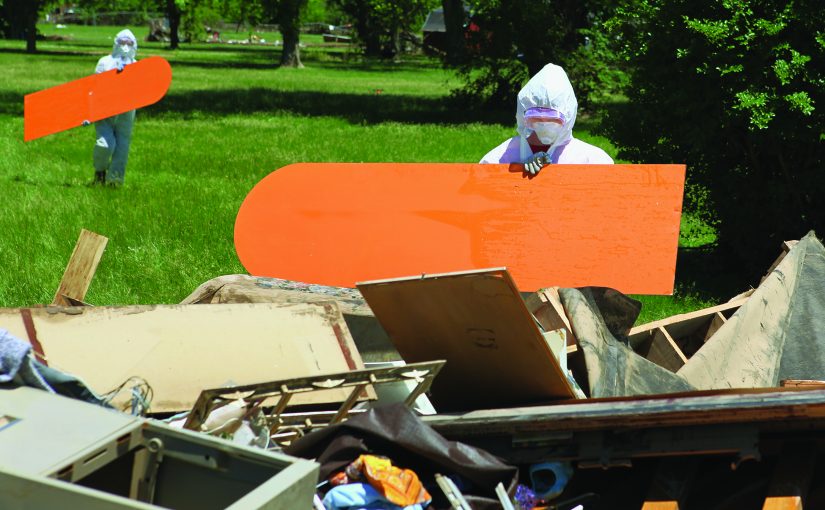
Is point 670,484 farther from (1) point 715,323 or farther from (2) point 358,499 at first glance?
(1) point 715,323

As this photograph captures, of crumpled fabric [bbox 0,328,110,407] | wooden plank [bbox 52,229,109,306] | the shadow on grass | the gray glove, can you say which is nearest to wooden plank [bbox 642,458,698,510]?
crumpled fabric [bbox 0,328,110,407]

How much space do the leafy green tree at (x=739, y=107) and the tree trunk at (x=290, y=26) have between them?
2573 cm

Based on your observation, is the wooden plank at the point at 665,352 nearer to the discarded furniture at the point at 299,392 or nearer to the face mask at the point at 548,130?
the face mask at the point at 548,130

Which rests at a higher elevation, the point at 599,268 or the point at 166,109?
the point at 599,268

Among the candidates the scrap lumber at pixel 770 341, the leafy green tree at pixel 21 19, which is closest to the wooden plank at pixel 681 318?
the scrap lumber at pixel 770 341

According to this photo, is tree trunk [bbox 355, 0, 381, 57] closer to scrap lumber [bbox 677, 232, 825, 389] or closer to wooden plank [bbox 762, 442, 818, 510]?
scrap lumber [bbox 677, 232, 825, 389]

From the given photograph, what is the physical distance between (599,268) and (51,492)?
365 cm

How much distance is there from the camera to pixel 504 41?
69.5 ft

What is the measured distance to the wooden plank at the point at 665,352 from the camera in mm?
5361

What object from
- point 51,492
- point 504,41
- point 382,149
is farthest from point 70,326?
point 504,41

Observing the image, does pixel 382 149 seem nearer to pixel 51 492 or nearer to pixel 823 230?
pixel 823 230

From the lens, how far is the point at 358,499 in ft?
11.8

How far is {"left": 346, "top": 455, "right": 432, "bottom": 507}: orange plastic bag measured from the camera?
11.7 ft

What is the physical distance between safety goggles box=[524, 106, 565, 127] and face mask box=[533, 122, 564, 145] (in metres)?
0.02
